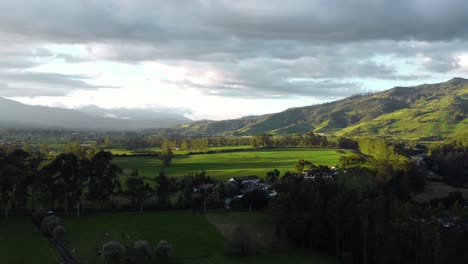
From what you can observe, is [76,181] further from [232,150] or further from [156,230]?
[232,150]

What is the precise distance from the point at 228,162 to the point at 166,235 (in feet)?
173

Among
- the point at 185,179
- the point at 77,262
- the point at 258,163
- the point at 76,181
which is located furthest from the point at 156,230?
the point at 258,163

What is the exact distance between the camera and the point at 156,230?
134ft

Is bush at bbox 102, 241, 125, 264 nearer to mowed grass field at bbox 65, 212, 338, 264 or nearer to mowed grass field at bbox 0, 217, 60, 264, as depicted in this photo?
mowed grass field at bbox 65, 212, 338, 264

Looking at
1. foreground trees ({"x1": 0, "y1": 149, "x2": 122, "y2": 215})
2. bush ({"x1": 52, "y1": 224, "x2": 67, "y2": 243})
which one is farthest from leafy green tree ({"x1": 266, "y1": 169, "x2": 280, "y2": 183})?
bush ({"x1": 52, "y1": 224, "x2": 67, "y2": 243})

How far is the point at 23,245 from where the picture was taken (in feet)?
113

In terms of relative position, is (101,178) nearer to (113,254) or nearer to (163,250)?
(163,250)

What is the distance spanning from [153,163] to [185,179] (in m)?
23.0

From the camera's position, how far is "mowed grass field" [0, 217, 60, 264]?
1220 inches

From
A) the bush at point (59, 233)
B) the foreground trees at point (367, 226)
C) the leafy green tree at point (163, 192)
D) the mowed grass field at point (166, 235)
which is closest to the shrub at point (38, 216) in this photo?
the mowed grass field at point (166, 235)

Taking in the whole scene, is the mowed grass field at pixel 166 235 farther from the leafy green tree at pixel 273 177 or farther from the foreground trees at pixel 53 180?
the leafy green tree at pixel 273 177

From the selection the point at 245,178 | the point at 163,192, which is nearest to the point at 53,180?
the point at 163,192

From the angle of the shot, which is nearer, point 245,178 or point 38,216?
point 38,216

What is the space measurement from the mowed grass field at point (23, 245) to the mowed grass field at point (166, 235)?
223cm
